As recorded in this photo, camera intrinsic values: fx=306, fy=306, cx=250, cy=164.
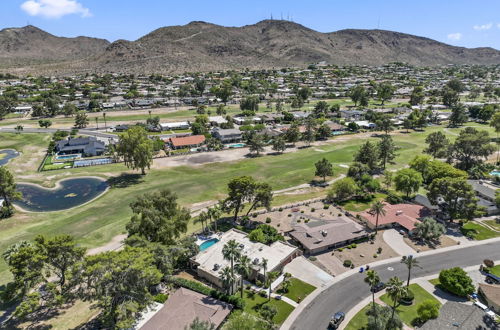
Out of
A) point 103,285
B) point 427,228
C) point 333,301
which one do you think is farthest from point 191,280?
point 427,228

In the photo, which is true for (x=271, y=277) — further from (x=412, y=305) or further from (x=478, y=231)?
(x=478, y=231)

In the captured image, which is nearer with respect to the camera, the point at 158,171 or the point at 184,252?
the point at 184,252

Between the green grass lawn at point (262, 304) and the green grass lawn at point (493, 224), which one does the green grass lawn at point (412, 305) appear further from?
the green grass lawn at point (493, 224)

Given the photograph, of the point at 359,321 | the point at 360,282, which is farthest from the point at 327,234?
the point at 359,321

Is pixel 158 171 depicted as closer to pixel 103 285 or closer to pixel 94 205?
pixel 94 205

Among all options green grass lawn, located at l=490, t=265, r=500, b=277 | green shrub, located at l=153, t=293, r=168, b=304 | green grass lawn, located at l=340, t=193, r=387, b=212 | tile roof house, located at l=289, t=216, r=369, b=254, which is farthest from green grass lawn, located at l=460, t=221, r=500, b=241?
green shrub, located at l=153, t=293, r=168, b=304

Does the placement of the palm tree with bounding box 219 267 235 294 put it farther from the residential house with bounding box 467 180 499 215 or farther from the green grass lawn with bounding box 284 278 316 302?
the residential house with bounding box 467 180 499 215
